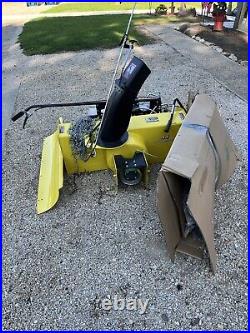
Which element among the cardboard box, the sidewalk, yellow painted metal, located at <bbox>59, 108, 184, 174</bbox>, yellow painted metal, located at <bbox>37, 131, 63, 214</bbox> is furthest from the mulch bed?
yellow painted metal, located at <bbox>37, 131, 63, 214</bbox>

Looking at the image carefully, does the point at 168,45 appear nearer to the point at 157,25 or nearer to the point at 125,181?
the point at 157,25

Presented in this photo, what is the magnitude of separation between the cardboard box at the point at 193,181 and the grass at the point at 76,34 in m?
6.37

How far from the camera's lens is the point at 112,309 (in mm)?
2451

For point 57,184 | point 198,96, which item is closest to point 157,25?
point 198,96

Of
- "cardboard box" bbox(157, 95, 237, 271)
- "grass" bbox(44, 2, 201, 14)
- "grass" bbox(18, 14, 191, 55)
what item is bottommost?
"grass" bbox(44, 2, 201, 14)

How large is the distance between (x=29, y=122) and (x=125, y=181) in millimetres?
2372

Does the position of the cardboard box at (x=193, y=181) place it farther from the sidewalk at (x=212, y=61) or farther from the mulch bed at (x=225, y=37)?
the mulch bed at (x=225, y=37)

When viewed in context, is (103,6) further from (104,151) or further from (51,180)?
(51,180)


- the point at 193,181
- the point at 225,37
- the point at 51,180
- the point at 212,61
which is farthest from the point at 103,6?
the point at 193,181

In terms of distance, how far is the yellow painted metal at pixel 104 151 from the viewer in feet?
10.7

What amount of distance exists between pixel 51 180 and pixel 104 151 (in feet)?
2.04

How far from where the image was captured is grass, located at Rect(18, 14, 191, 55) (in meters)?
8.78

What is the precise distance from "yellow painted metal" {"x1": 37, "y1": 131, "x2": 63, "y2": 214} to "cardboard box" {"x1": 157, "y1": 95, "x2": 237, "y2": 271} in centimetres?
116

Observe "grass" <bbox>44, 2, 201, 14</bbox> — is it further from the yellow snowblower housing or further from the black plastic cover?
the black plastic cover
